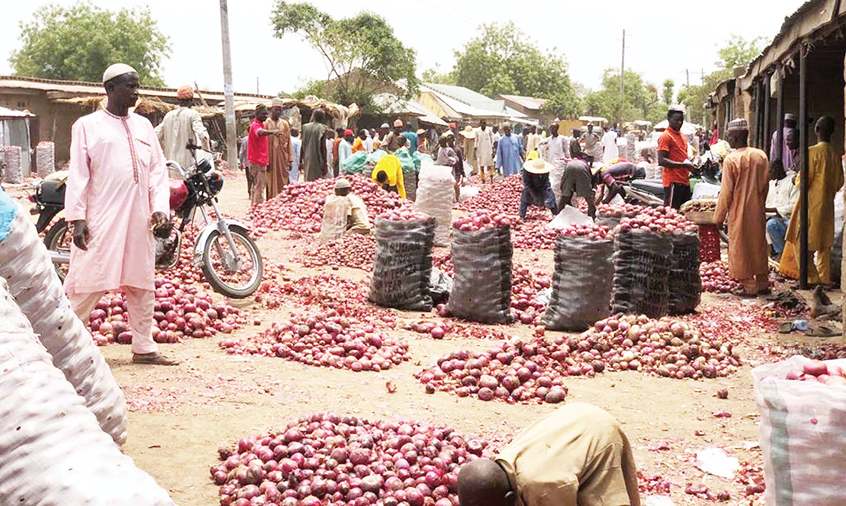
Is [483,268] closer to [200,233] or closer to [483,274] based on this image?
[483,274]

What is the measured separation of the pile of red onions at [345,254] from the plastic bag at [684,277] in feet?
11.3

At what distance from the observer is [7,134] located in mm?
25250

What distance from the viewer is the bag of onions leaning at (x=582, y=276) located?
748 centimetres

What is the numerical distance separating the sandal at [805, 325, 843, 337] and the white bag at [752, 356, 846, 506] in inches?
191

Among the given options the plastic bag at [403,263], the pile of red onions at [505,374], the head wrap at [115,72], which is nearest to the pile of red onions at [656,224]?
the plastic bag at [403,263]

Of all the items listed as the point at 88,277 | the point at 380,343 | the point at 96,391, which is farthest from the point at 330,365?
the point at 96,391

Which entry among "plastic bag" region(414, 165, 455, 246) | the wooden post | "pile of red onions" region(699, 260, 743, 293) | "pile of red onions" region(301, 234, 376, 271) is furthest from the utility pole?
the wooden post

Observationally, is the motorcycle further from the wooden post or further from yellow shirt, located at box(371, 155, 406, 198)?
yellow shirt, located at box(371, 155, 406, 198)

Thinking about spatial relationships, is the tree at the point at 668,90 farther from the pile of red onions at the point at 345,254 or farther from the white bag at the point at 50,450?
the white bag at the point at 50,450

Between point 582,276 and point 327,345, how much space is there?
2.29 m

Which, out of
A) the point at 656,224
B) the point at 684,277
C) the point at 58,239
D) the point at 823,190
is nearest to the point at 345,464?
the point at 656,224

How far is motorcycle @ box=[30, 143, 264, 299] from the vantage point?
8086 mm

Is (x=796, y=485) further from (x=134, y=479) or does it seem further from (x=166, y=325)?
(x=166, y=325)

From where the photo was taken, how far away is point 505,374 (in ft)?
18.9
